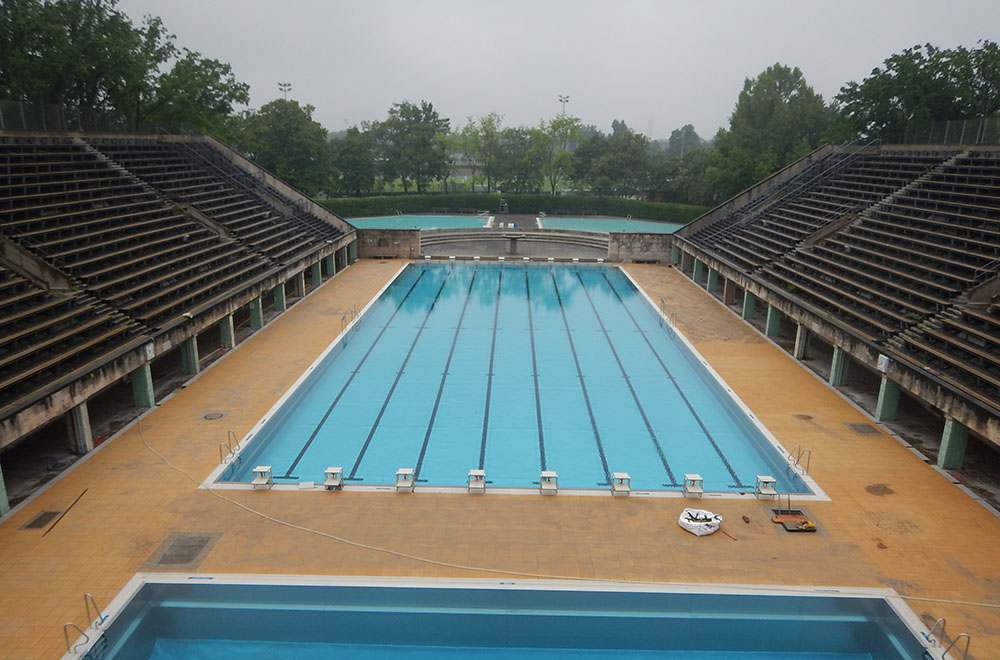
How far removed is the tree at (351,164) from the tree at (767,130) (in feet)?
82.7

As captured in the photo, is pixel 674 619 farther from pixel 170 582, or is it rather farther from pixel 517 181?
pixel 517 181

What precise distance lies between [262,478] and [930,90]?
96.0 feet

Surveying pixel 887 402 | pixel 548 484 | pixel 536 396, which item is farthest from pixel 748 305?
pixel 548 484

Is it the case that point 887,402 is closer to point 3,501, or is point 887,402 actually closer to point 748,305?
point 748,305

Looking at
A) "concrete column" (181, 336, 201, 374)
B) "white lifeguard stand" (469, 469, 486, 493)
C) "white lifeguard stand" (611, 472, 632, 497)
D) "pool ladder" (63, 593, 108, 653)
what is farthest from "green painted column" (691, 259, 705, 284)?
"pool ladder" (63, 593, 108, 653)

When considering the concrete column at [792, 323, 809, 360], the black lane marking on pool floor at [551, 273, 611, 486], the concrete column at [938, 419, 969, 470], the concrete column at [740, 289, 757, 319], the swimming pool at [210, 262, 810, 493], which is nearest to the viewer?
the concrete column at [938, 419, 969, 470]

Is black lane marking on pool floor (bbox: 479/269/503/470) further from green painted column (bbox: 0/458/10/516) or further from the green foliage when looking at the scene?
the green foliage

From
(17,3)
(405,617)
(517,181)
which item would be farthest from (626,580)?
(517,181)

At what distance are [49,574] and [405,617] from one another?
4.61m

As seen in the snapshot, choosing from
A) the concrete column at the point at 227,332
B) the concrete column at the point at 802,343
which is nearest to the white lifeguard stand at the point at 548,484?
the concrete column at the point at 802,343

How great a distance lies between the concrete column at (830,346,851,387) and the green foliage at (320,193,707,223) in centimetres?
3226

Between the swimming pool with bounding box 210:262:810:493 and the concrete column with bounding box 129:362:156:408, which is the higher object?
the concrete column with bounding box 129:362:156:408

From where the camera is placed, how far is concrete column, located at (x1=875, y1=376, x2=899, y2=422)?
13.1 meters

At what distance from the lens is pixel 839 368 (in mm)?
15094
